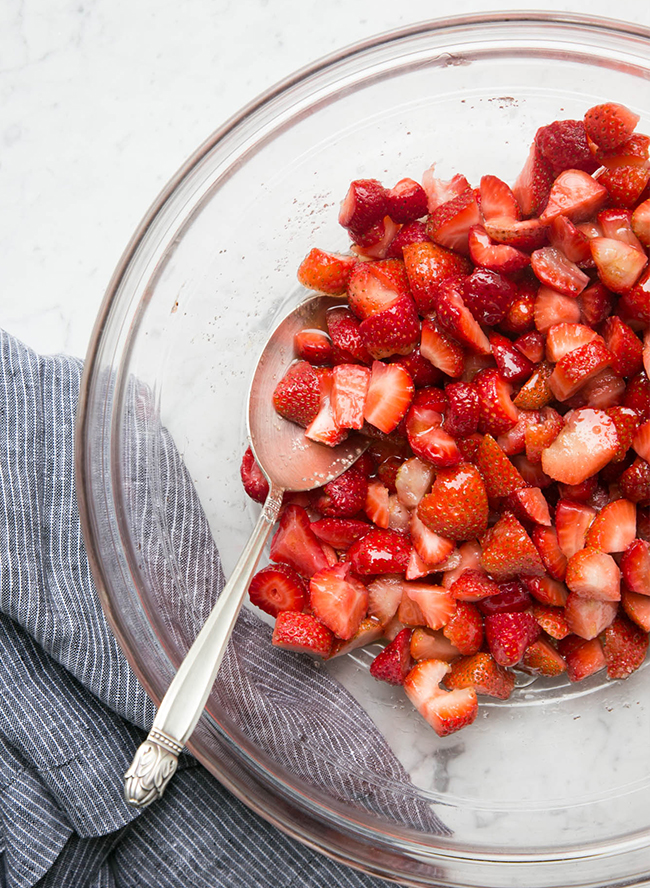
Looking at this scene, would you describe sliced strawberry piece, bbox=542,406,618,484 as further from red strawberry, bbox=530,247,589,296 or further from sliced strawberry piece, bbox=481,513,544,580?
red strawberry, bbox=530,247,589,296

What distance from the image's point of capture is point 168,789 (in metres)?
1.44

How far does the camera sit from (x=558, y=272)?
1317 millimetres

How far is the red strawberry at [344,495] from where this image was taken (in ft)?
4.57

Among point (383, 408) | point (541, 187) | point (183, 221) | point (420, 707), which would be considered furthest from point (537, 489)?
point (183, 221)

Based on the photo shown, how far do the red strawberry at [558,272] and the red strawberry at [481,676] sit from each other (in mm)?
689

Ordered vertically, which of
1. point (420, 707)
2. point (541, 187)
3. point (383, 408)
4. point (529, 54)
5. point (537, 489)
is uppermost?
point (529, 54)

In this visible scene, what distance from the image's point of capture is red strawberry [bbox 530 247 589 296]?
1.31 meters

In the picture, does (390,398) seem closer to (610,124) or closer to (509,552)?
(509,552)

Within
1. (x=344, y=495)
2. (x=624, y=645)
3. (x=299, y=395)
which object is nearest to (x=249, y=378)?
(x=299, y=395)

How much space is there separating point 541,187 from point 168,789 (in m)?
1.35

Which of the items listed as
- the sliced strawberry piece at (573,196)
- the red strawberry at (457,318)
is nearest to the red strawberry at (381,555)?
the red strawberry at (457,318)

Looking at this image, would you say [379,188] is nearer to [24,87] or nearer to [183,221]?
[183,221]

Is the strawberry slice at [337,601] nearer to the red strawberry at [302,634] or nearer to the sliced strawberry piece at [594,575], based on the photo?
the red strawberry at [302,634]

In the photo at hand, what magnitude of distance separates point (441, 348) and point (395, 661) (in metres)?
0.58
